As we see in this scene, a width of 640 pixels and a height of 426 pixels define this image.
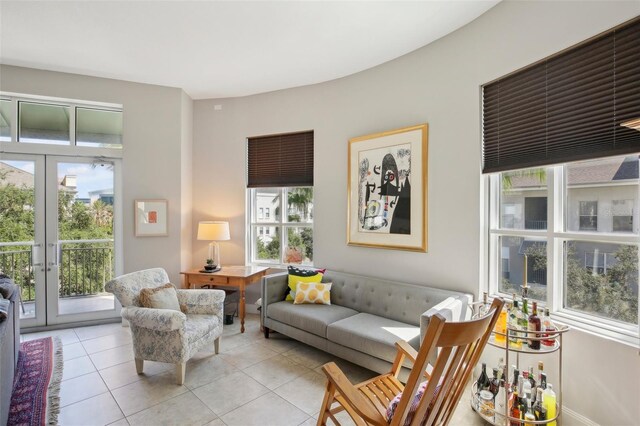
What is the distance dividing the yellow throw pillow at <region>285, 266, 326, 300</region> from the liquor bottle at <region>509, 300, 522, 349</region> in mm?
1995

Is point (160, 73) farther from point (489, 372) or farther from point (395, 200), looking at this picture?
point (489, 372)

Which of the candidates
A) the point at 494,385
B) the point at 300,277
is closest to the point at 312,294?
the point at 300,277

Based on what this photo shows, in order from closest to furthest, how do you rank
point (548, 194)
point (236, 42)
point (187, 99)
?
point (548, 194) < point (236, 42) < point (187, 99)

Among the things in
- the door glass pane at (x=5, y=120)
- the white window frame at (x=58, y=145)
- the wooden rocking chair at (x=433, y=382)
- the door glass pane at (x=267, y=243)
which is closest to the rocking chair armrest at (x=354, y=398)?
the wooden rocking chair at (x=433, y=382)

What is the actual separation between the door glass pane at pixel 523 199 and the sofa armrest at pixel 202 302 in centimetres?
279

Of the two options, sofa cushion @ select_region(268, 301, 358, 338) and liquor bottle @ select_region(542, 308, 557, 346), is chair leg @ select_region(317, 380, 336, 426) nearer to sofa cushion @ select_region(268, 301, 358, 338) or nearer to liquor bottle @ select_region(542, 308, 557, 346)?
sofa cushion @ select_region(268, 301, 358, 338)

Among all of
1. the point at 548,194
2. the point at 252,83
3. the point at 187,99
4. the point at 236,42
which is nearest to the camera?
the point at 548,194

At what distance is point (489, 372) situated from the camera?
2.63 meters

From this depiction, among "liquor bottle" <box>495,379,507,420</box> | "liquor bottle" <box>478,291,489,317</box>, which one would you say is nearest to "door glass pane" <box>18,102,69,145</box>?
"liquor bottle" <box>478,291,489,317</box>

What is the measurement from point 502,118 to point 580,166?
68 cm

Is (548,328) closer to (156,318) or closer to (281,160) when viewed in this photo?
(156,318)

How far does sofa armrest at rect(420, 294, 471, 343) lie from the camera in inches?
89.6

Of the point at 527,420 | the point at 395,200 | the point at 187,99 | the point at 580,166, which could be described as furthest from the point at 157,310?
the point at 580,166

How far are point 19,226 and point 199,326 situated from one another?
9.23 ft
